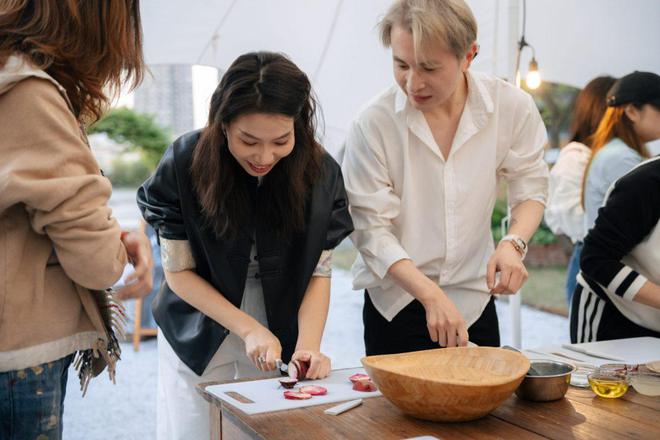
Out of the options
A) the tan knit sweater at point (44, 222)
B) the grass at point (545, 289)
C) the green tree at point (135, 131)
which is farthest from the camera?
the green tree at point (135, 131)

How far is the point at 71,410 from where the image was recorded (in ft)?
12.7

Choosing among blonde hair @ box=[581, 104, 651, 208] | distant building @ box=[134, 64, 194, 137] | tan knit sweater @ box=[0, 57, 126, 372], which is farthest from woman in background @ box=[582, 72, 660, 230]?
distant building @ box=[134, 64, 194, 137]

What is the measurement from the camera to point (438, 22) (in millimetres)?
1626

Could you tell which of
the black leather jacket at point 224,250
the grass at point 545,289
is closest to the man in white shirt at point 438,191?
the black leather jacket at point 224,250

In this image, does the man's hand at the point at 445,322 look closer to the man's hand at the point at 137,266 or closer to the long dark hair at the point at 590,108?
the man's hand at the point at 137,266

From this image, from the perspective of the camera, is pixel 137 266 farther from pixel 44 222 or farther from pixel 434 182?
pixel 434 182

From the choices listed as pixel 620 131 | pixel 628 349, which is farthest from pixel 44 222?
pixel 620 131

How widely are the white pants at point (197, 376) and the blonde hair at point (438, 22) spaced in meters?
0.64

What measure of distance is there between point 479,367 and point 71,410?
9.88 ft

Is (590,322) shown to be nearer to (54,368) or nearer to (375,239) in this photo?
(375,239)

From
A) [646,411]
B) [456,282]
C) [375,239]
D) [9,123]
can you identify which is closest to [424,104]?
[375,239]

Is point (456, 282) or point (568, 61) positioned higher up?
point (568, 61)

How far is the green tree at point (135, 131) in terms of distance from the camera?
238 inches

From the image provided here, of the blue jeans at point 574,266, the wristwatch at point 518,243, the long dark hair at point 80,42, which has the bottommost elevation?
the blue jeans at point 574,266
